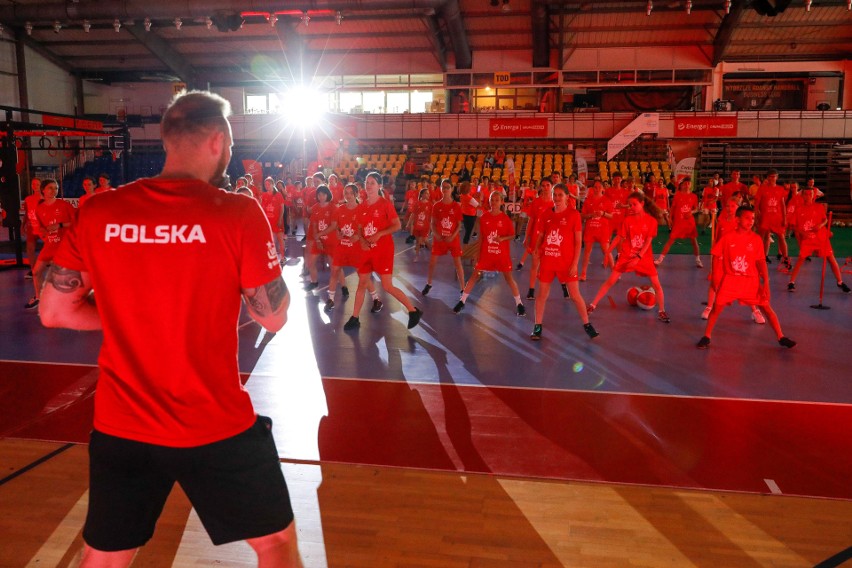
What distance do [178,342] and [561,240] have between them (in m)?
6.56

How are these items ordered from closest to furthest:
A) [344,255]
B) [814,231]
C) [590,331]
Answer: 1. [590,331]
2. [344,255]
3. [814,231]

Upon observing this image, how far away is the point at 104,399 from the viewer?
6.70 ft

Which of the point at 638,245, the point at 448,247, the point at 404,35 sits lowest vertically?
the point at 448,247

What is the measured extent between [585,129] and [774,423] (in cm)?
2573

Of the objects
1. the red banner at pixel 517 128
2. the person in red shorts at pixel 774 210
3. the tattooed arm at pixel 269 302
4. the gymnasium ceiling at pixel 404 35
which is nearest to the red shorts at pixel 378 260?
the tattooed arm at pixel 269 302

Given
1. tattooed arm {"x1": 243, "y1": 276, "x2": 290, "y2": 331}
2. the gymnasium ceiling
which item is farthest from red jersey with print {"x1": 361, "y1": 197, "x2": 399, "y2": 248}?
the gymnasium ceiling

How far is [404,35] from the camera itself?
96.3ft

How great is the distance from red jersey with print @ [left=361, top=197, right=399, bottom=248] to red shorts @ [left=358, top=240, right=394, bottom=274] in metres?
0.08

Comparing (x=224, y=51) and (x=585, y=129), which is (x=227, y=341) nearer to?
(x=585, y=129)

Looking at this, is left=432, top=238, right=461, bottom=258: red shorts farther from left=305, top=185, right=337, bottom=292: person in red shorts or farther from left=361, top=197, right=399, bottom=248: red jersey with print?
left=361, top=197, right=399, bottom=248: red jersey with print

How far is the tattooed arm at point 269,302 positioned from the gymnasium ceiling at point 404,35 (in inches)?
920

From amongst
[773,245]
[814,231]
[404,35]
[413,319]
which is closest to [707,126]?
[773,245]

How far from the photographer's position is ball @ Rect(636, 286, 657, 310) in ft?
33.0

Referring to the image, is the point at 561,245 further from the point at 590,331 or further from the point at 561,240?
the point at 590,331
